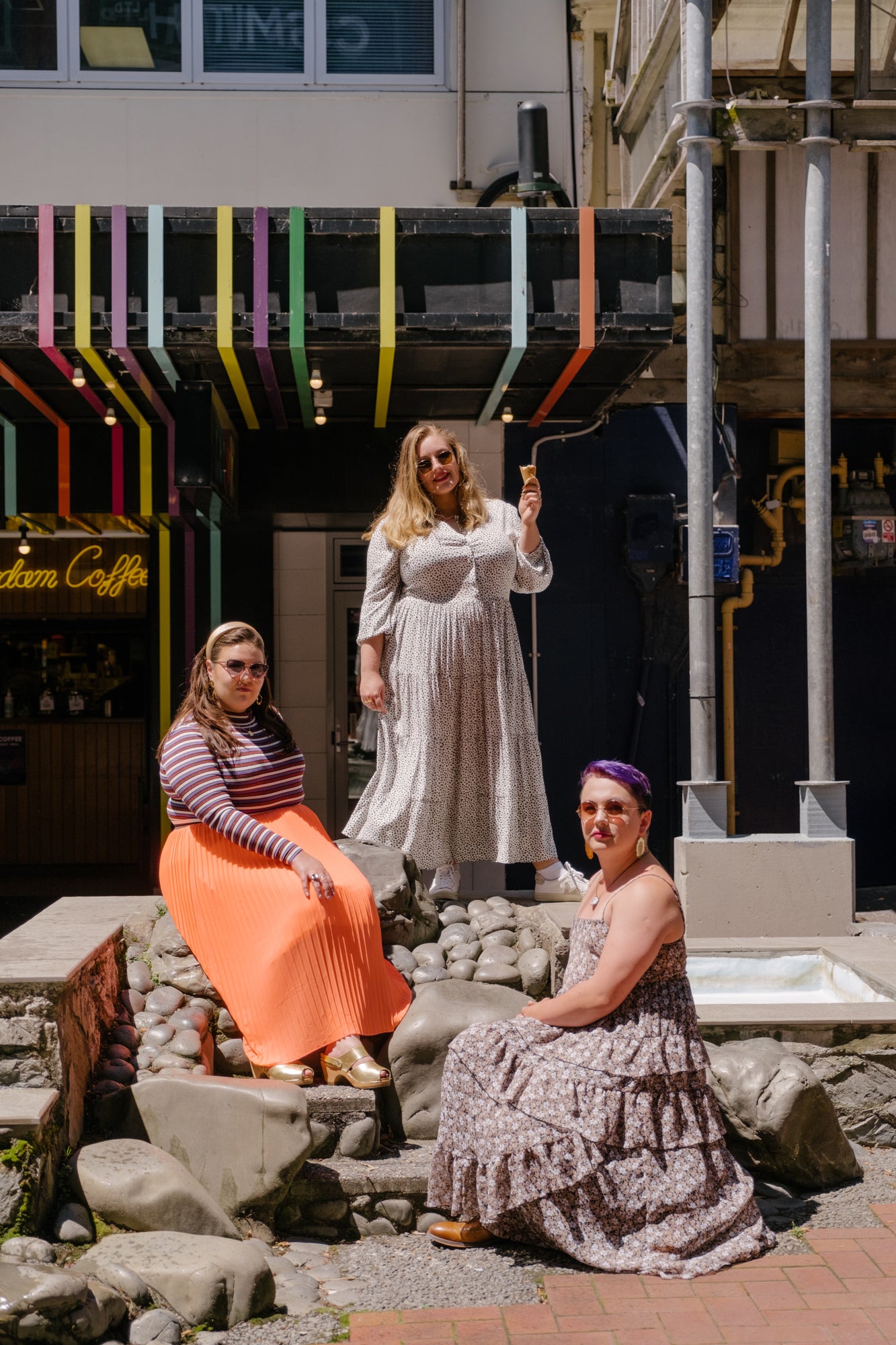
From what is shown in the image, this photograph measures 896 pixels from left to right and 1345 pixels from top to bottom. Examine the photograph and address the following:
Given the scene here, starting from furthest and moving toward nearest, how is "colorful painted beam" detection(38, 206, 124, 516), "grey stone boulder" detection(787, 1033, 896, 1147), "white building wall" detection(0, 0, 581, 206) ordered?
"white building wall" detection(0, 0, 581, 206) → "colorful painted beam" detection(38, 206, 124, 516) → "grey stone boulder" detection(787, 1033, 896, 1147)

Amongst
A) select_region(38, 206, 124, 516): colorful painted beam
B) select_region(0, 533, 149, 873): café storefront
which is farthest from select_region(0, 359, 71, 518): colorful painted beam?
select_region(0, 533, 149, 873): café storefront

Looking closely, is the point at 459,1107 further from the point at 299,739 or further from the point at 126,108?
the point at 126,108

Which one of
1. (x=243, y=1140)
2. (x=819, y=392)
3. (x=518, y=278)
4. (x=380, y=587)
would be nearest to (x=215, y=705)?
(x=380, y=587)

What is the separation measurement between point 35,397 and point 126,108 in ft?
7.95

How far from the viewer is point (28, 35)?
8.92 m

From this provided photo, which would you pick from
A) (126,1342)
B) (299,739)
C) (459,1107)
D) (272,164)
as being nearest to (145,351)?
(272,164)

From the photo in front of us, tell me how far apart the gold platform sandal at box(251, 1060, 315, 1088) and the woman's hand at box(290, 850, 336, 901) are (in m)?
0.57

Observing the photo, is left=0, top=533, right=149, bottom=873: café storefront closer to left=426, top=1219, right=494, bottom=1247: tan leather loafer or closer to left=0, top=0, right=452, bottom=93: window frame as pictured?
left=0, top=0, right=452, bottom=93: window frame

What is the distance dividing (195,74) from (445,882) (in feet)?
19.8

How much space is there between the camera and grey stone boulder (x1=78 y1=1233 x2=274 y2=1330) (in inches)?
137

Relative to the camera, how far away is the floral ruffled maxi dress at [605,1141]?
3799 millimetres

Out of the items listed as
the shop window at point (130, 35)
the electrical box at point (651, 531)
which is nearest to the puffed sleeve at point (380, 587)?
the electrical box at point (651, 531)

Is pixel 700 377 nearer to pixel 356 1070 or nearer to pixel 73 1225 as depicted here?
pixel 356 1070

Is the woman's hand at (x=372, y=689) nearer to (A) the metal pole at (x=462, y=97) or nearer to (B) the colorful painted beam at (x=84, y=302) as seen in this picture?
(B) the colorful painted beam at (x=84, y=302)
